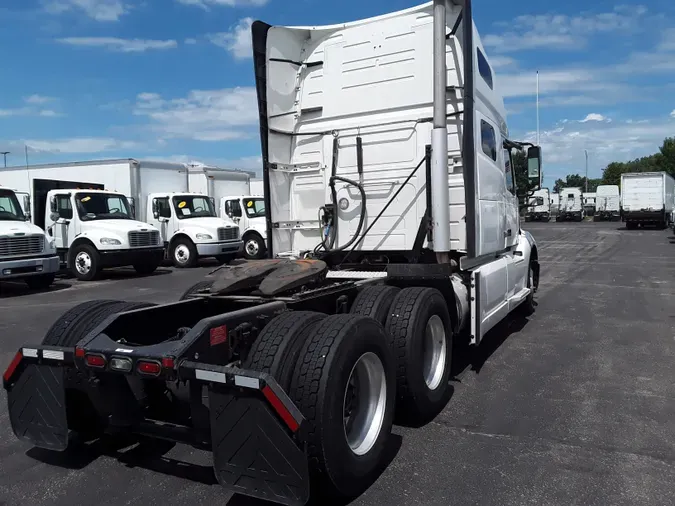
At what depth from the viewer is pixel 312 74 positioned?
6605 millimetres

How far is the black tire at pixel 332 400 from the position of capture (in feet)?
10.1

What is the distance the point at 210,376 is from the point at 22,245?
1194 cm

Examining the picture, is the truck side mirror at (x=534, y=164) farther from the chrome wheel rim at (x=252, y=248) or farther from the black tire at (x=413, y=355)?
the chrome wheel rim at (x=252, y=248)

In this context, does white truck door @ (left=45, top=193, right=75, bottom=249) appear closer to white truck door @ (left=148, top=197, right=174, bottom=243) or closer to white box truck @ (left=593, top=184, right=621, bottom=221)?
white truck door @ (left=148, top=197, right=174, bottom=243)

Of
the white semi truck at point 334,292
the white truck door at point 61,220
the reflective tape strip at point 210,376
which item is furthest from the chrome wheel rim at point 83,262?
the reflective tape strip at point 210,376

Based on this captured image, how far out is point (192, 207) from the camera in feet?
63.9

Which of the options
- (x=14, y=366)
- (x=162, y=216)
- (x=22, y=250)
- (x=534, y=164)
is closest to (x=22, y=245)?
(x=22, y=250)

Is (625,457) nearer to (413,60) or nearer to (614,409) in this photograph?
(614,409)

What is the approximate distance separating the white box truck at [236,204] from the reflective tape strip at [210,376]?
17438 mm

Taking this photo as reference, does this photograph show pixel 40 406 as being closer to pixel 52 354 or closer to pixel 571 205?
pixel 52 354

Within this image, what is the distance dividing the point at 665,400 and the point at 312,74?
16.1 feet

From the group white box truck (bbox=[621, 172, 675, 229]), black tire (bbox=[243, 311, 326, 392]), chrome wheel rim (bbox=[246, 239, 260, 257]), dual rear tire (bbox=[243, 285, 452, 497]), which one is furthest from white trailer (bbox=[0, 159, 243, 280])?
white box truck (bbox=[621, 172, 675, 229])

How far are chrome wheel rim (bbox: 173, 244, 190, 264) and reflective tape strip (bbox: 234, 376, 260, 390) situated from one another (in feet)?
53.1

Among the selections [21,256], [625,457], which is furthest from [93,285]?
[625,457]
